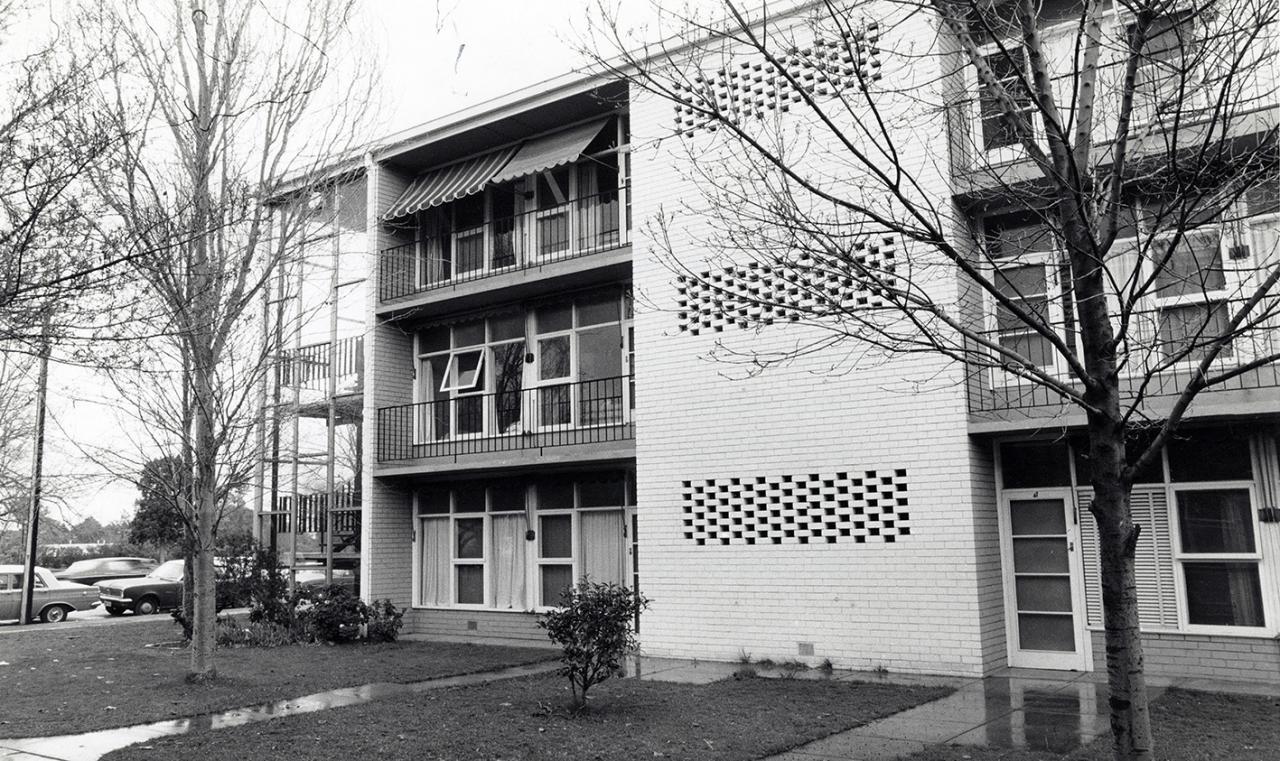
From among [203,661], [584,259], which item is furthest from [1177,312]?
[203,661]

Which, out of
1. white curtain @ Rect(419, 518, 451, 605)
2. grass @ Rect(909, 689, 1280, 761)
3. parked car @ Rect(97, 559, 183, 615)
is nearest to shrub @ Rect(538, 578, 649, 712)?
grass @ Rect(909, 689, 1280, 761)

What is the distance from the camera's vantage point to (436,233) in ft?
61.9

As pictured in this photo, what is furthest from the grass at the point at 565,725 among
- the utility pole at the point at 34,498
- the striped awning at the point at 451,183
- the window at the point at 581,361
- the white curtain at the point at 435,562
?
the utility pole at the point at 34,498

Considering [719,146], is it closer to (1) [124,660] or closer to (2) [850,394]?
(2) [850,394]

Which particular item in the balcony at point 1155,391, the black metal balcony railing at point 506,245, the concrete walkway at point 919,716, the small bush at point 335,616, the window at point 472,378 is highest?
the black metal balcony railing at point 506,245

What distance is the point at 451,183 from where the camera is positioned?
58.0 ft

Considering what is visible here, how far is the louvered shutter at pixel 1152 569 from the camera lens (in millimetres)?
11469

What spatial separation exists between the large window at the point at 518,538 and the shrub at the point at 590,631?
5.26m

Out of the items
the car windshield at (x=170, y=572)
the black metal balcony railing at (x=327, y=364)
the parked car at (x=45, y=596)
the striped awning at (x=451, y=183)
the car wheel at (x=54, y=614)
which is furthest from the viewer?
the car windshield at (x=170, y=572)

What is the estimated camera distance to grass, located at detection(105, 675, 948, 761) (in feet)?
26.9

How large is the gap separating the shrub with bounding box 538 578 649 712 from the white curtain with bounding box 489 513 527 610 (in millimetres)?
6909

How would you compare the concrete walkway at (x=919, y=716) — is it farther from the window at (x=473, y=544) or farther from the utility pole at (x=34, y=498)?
the utility pole at (x=34, y=498)

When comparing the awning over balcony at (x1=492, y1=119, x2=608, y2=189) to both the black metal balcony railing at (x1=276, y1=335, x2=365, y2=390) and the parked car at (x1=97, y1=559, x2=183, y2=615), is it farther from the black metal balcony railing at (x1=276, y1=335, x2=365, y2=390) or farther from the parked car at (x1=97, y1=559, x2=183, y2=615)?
the parked car at (x1=97, y1=559, x2=183, y2=615)

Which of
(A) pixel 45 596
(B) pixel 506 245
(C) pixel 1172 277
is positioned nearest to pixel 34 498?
(A) pixel 45 596
